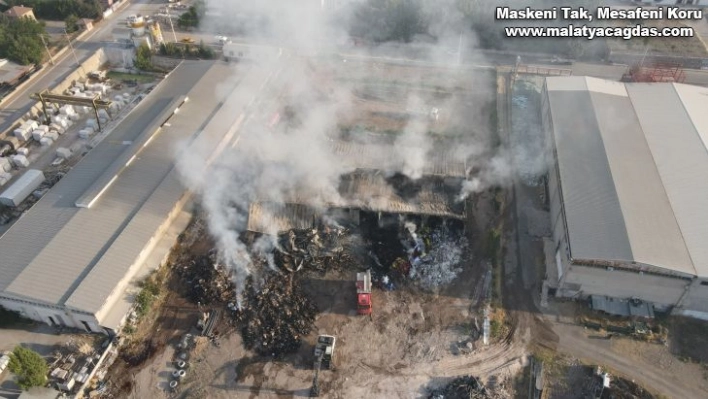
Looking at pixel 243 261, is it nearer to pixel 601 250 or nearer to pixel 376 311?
pixel 376 311

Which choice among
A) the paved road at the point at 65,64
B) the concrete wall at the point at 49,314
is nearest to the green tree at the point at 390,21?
the paved road at the point at 65,64

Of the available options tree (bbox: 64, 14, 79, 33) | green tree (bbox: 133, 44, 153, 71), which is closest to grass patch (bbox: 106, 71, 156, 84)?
green tree (bbox: 133, 44, 153, 71)

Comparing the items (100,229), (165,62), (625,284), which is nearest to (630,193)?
(625,284)

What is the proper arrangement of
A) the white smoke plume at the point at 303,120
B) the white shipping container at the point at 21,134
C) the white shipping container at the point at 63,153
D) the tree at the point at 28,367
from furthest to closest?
1. the white shipping container at the point at 21,134
2. the white shipping container at the point at 63,153
3. the white smoke plume at the point at 303,120
4. the tree at the point at 28,367

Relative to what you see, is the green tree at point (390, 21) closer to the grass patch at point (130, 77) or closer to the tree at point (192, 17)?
the tree at point (192, 17)

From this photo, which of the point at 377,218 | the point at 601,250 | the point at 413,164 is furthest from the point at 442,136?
the point at 601,250

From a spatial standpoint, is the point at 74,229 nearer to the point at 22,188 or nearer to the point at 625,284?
the point at 22,188
